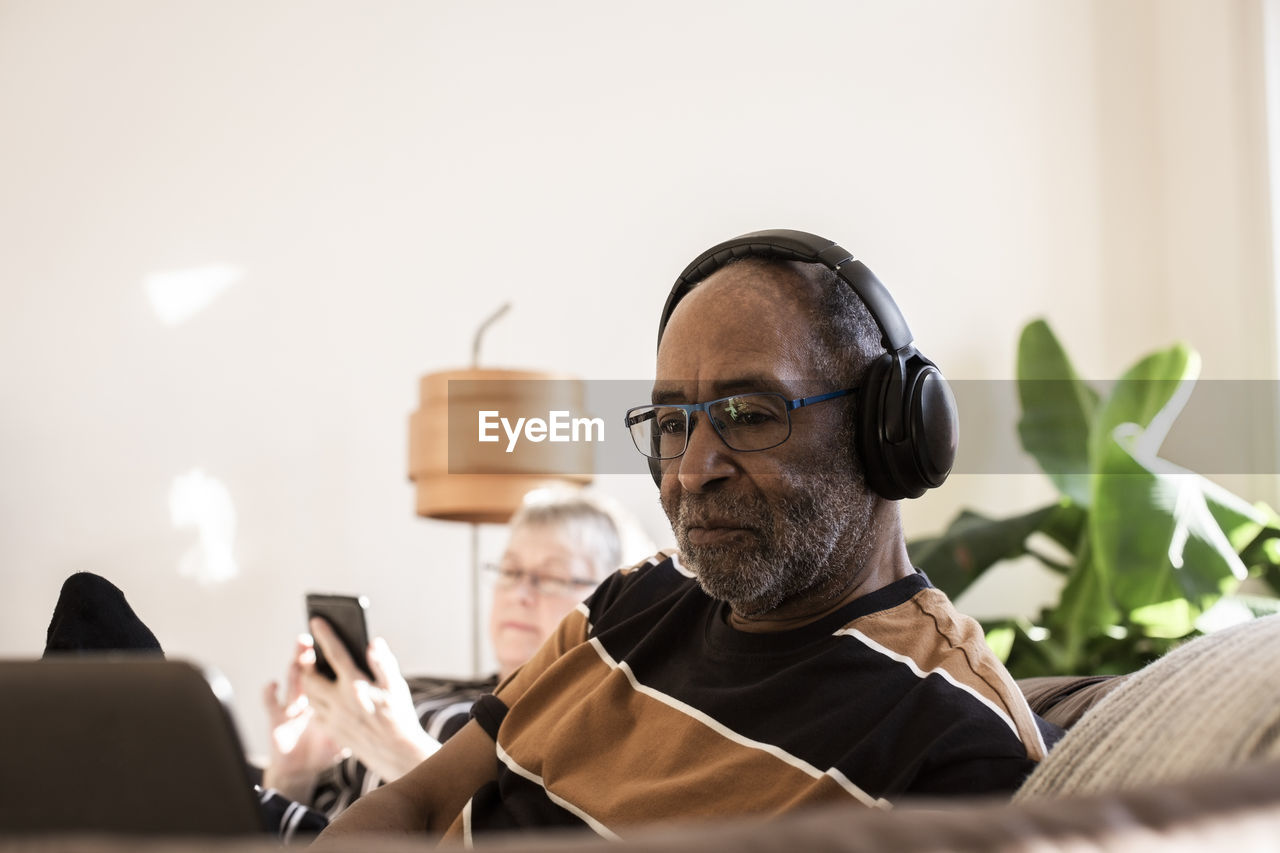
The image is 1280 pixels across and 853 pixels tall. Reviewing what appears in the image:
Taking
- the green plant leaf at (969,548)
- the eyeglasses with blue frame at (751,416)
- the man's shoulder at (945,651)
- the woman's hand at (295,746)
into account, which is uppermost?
the eyeglasses with blue frame at (751,416)

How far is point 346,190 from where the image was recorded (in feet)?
11.5

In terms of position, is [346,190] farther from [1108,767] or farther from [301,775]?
[1108,767]

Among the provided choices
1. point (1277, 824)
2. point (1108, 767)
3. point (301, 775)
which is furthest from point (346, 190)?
point (1277, 824)

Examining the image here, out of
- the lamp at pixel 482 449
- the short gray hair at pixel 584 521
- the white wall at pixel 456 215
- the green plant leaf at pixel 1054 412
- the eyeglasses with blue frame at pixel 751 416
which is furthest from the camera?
the white wall at pixel 456 215

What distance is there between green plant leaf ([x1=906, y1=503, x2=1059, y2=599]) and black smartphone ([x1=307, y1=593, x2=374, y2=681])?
1599mm

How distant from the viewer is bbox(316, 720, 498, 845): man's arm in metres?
1.06

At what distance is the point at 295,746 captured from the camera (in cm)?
204

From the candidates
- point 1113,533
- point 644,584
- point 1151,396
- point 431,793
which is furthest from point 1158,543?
point 431,793

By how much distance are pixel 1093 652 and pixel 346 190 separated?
246 cm

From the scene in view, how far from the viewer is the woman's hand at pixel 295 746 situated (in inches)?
79.4

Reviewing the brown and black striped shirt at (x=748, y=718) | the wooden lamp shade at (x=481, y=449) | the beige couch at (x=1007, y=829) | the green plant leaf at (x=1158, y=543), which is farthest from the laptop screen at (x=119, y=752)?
the green plant leaf at (x=1158, y=543)

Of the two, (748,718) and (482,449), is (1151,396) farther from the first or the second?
(748,718)

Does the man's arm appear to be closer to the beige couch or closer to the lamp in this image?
the beige couch

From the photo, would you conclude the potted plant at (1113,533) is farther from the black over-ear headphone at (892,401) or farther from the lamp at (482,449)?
the black over-ear headphone at (892,401)
